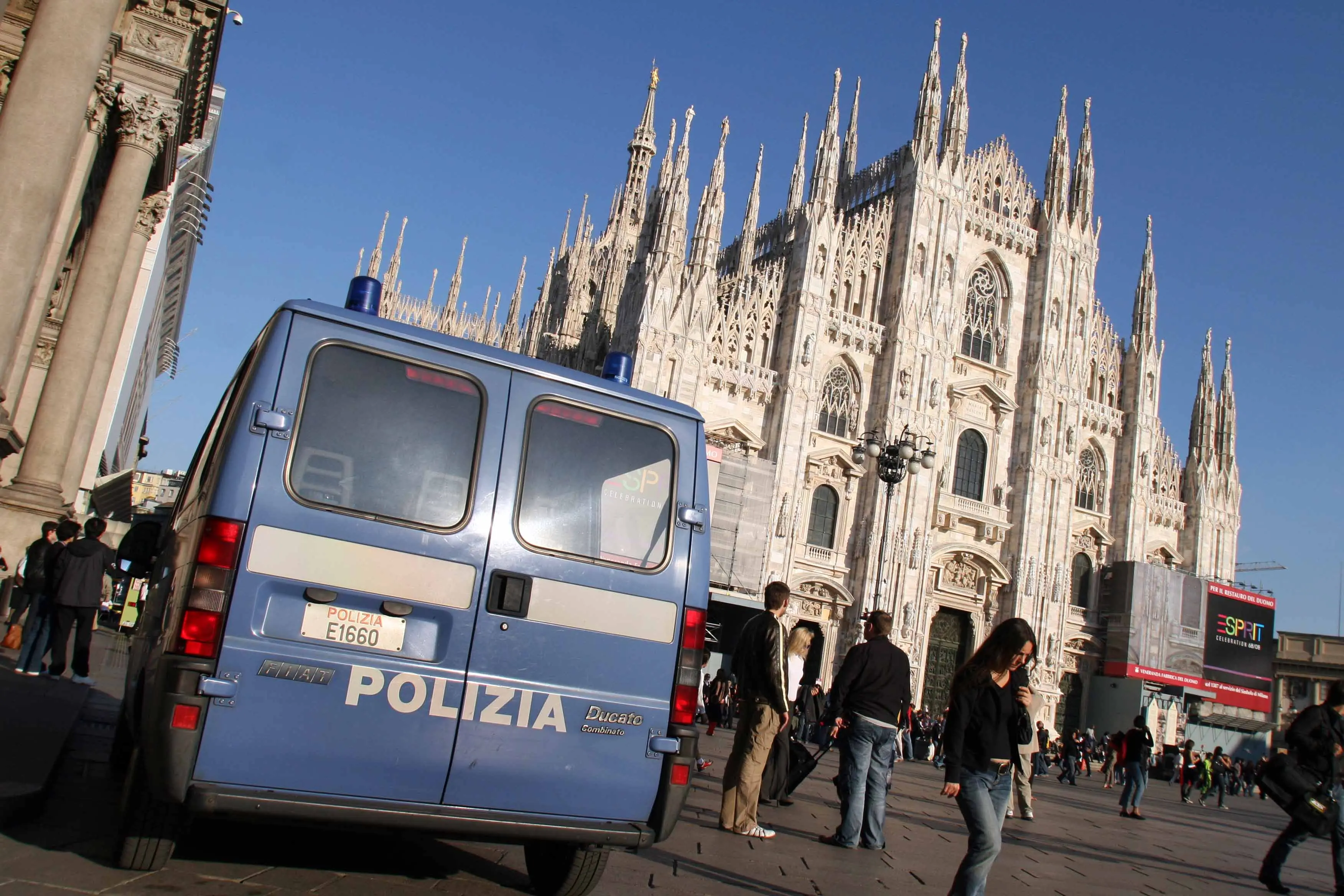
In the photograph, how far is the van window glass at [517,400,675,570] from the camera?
4.16m

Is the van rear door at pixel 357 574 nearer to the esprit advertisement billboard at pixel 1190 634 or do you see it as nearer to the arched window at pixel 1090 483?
the esprit advertisement billboard at pixel 1190 634

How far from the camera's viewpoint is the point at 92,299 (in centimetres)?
1321

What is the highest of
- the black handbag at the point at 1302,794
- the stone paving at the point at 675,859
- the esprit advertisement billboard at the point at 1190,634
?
the esprit advertisement billboard at the point at 1190,634

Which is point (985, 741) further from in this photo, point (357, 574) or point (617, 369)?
point (357, 574)

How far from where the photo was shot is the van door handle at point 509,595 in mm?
3992

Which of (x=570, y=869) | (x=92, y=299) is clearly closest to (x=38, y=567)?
(x=92, y=299)

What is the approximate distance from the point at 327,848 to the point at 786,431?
24.9m

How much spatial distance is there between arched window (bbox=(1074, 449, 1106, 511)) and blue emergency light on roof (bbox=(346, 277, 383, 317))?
34.0 meters

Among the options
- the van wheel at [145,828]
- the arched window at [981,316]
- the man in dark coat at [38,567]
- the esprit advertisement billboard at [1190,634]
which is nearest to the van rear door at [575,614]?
the van wheel at [145,828]

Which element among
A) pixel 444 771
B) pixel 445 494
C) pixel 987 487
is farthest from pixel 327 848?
pixel 987 487

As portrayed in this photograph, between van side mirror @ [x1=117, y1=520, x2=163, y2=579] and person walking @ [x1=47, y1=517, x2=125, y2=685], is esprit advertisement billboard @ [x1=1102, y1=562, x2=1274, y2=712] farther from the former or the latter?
van side mirror @ [x1=117, y1=520, x2=163, y2=579]

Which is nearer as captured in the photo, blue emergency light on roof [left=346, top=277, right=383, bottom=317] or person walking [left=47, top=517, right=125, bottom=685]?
A: blue emergency light on roof [left=346, top=277, right=383, bottom=317]

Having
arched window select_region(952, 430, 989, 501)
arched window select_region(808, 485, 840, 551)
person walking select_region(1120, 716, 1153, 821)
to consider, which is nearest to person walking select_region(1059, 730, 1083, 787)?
arched window select_region(808, 485, 840, 551)

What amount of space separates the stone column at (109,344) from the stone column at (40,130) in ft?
18.6
